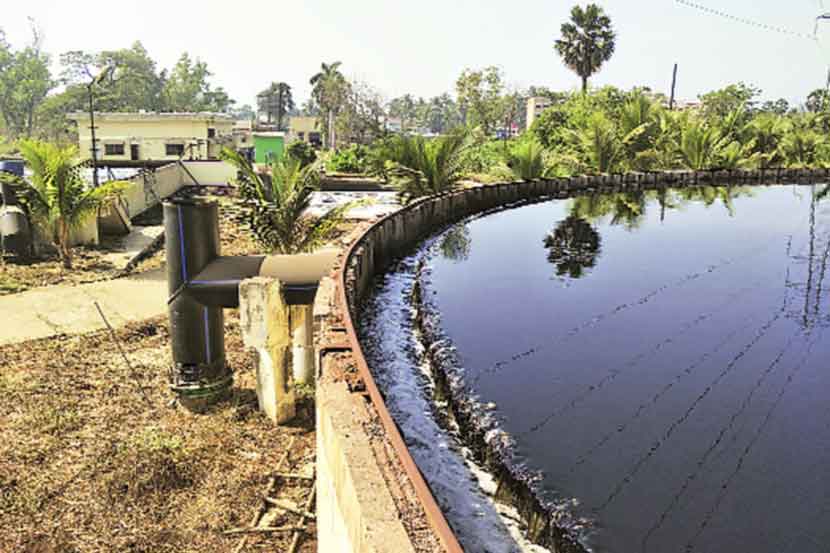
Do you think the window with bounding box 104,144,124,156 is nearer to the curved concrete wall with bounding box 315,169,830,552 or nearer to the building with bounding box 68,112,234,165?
the building with bounding box 68,112,234,165

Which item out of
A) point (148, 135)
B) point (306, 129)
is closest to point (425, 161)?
point (148, 135)

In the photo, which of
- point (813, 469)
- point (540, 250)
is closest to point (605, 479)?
point (813, 469)

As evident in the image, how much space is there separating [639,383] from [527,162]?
16125 millimetres

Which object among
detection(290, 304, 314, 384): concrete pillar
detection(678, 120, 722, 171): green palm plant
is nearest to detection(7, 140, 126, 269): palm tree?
detection(290, 304, 314, 384): concrete pillar

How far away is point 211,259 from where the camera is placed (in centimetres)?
650

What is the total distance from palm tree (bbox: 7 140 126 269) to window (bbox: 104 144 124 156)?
20.5m

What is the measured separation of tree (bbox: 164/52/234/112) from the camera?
78688mm

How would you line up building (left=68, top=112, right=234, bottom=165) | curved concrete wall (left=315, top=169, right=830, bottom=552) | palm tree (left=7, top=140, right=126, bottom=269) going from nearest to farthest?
curved concrete wall (left=315, top=169, right=830, bottom=552), palm tree (left=7, top=140, right=126, bottom=269), building (left=68, top=112, right=234, bottom=165)

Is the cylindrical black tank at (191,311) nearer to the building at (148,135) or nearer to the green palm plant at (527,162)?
the green palm plant at (527,162)

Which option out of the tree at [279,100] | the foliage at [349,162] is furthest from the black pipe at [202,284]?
the tree at [279,100]

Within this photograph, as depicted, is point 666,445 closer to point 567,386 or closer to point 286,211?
point 567,386

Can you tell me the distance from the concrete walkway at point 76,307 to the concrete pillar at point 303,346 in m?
3.17

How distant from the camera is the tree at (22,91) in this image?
6656 cm

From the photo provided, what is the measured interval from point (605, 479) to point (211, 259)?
149 inches
